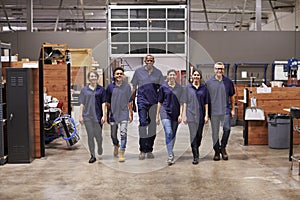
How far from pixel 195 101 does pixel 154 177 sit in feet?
4.22

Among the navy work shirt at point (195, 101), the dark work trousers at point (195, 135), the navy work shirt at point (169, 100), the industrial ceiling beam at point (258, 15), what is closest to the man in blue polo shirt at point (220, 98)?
the navy work shirt at point (195, 101)

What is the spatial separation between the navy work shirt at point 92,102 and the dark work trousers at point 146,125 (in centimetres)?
55

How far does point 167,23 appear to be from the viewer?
11617 millimetres

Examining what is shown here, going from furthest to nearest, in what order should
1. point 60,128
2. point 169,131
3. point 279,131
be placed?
point 60,128 → point 279,131 → point 169,131

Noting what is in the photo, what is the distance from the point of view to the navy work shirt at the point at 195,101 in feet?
18.3

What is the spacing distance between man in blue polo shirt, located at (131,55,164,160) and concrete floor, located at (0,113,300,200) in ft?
1.66

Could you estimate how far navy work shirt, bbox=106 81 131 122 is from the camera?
5.63 meters

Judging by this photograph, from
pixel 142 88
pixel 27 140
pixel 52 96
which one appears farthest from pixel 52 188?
pixel 52 96

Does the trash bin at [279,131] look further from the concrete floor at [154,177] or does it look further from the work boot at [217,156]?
the work boot at [217,156]

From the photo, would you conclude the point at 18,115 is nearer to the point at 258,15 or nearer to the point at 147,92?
the point at 147,92

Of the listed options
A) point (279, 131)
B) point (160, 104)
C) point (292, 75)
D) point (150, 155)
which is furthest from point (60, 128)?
point (292, 75)

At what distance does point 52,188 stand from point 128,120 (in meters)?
1.61

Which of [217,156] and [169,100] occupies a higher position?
[169,100]

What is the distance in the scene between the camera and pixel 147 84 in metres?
5.72
